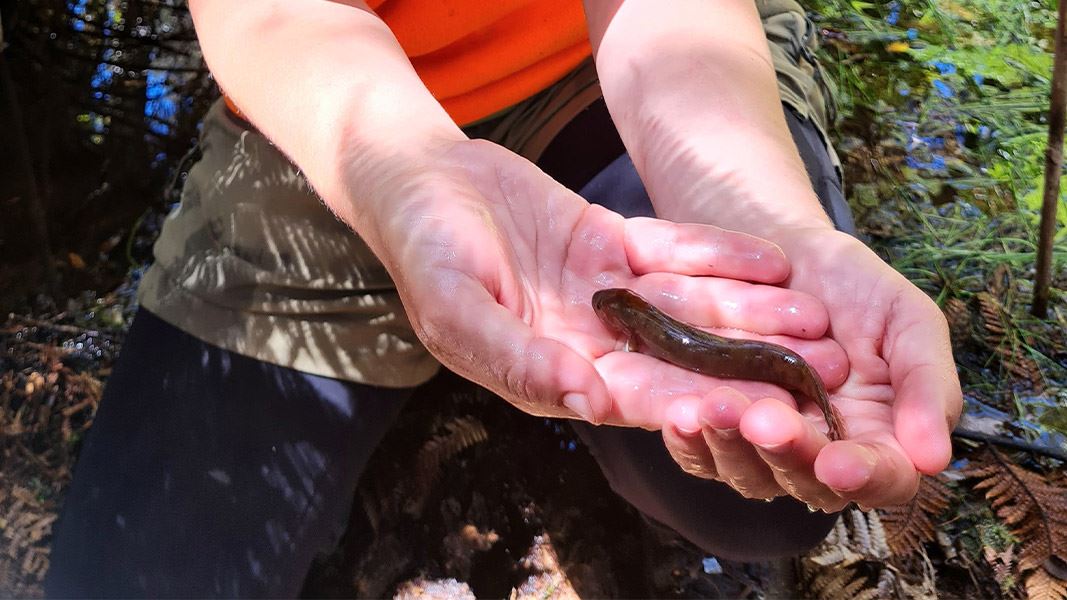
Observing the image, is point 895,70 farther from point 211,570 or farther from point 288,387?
point 211,570

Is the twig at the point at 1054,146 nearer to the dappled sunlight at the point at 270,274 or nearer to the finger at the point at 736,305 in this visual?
the finger at the point at 736,305

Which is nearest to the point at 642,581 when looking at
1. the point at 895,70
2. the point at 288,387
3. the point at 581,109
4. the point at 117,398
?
the point at 288,387

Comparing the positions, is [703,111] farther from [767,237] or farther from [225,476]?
[225,476]

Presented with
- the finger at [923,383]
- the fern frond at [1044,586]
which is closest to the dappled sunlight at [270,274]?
the finger at [923,383]

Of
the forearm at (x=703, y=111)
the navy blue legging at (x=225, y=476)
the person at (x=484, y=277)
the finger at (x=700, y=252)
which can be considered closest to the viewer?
the person at (x=484, y=277)

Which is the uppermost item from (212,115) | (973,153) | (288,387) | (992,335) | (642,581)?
(212,115)

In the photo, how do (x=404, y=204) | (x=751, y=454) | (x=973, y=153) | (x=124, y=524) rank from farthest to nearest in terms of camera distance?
1. (x=973, y=153)
2. (x=124, y=524)
3. (x=404, y=204)
4. (x=751, y=454)
